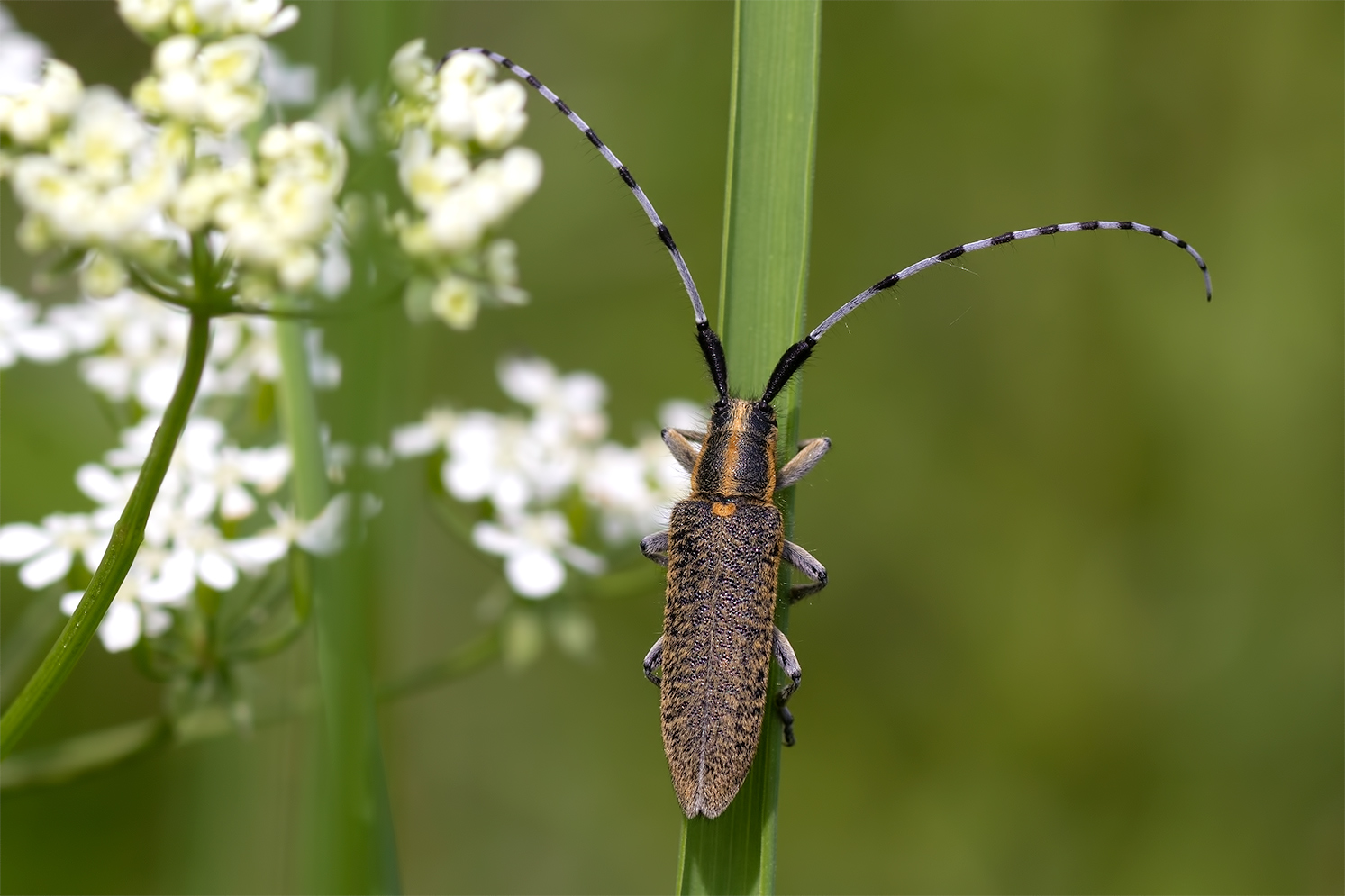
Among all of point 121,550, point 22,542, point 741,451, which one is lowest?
point 121,550

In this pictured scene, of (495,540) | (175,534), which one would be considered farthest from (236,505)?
(495,540)

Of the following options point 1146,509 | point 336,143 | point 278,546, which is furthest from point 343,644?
point 1146,509

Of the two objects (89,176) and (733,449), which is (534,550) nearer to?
(733,449)

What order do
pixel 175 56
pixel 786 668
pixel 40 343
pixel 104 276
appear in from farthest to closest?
pixel 786 668
pixel 40 343
pixel 175 56
pixel 104 276

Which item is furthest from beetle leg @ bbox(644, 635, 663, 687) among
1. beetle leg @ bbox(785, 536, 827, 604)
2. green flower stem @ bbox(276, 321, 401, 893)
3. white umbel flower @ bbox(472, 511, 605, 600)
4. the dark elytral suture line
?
green flower stem @ bbox(276, 321, 401, 893)

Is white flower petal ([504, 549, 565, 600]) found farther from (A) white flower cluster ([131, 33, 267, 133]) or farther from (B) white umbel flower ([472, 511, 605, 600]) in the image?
(A) white flower cluster ([131, 33, 267, 133])

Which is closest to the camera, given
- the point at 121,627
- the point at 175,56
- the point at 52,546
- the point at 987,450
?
the point at 175,56

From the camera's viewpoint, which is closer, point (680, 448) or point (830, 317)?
point (830, 317)
